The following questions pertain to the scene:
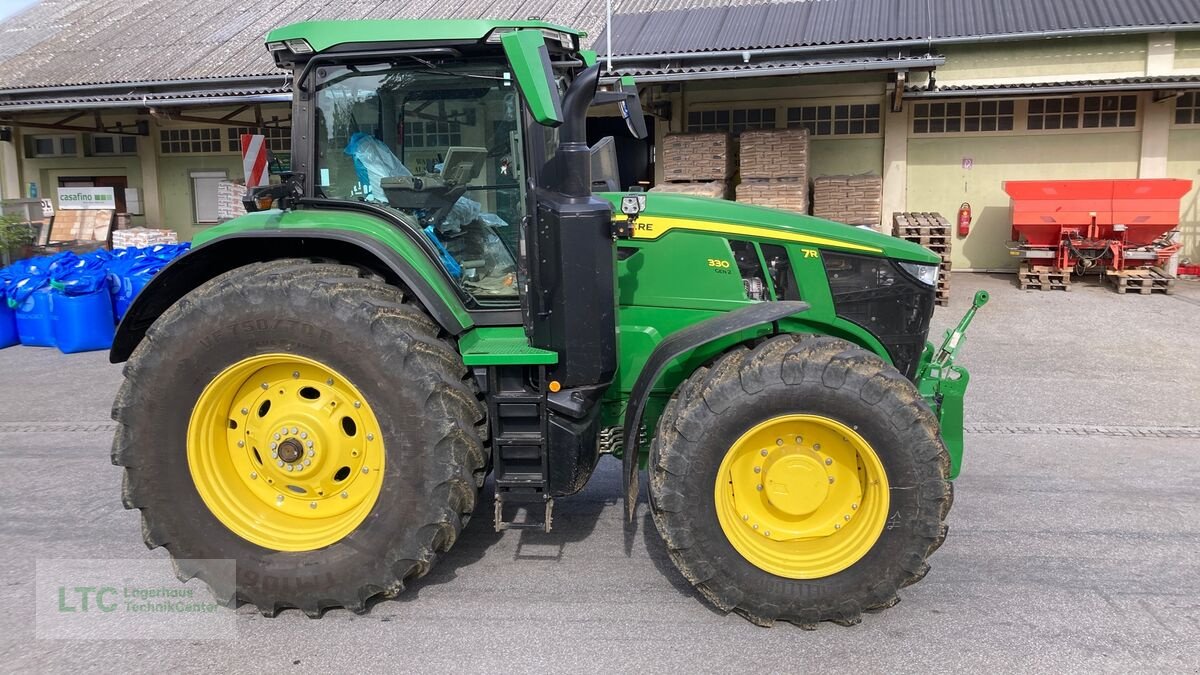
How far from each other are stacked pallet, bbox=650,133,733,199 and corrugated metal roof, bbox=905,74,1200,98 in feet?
9.86

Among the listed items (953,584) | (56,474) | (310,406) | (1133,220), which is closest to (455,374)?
(310,406)

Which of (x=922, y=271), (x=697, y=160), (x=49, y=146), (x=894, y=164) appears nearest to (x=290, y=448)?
(x=922, y=271)

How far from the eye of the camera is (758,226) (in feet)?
12.9

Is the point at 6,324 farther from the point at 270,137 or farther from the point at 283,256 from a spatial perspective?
the point at 283,256

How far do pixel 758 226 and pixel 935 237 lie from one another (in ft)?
28.8

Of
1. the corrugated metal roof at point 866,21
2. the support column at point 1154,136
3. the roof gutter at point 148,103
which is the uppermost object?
the corrugated metal roof at point 866,21

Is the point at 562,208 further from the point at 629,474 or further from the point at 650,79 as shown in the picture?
the point at 650,79

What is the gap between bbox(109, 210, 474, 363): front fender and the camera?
3652 mm

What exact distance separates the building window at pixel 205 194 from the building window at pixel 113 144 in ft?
4.78

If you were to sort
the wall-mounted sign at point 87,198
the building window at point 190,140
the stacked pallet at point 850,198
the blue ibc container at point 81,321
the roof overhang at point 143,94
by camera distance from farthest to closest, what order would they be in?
the building window at point 190,140 < the wall-mounted sign at point 87,198 < the roof overhang at point 143,94 < the stacked pallet at point 850,198 < the blue ibc container at point 81,321

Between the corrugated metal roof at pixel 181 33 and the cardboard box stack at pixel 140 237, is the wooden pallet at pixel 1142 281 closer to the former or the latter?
the corrugated metal roof at pixel 181 33

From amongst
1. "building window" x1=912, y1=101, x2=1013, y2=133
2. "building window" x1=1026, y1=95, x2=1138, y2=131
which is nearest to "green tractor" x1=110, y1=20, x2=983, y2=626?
"building window" x1=912, y1=101, x2=1013, y2=133

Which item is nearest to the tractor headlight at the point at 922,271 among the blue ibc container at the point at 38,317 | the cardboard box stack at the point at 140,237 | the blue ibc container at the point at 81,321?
the blue ibc container at the point at 81,321

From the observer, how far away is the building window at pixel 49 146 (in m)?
17.8
